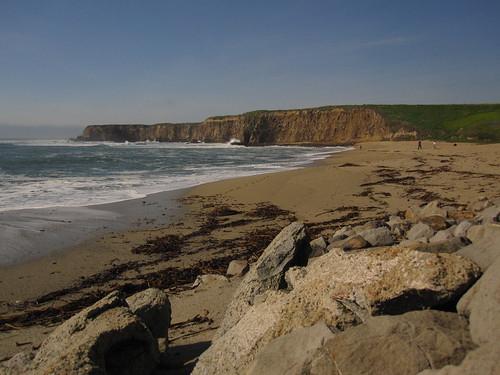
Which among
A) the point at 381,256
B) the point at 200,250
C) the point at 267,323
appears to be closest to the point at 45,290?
the point at 200,250

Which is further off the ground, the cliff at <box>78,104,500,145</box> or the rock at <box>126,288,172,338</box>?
the cliff at <box>78,104,500,145</box>

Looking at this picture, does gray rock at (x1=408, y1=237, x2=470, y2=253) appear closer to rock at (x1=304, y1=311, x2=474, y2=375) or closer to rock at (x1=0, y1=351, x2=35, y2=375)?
rock at (x1=304, y1=311, x2=474, y2=375)

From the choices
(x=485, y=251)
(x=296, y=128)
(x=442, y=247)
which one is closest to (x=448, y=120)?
(x=296, y=128)

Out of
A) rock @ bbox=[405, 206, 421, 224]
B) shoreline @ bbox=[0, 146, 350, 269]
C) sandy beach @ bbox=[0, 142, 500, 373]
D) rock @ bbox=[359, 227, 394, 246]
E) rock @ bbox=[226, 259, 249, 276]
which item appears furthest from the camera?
shoreline @ bbox=[0, 146, 350, 269]

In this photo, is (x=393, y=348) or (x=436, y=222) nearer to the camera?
(x=393, y=348)

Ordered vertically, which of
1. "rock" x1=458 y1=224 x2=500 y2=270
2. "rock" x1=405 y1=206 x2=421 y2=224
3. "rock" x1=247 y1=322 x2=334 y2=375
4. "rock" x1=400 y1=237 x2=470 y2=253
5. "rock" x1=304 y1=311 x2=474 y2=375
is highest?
"rock" x1=458 y1=224 x2=500 y2=270

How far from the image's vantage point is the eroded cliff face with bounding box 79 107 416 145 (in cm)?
7762

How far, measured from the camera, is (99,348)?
10.2 ft

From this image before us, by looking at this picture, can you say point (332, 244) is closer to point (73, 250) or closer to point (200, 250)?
point (200, 250)

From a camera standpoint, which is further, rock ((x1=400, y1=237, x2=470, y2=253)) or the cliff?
the cliff

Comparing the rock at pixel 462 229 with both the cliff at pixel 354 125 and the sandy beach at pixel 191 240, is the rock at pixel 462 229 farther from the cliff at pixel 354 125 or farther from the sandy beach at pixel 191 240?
the cliff at pixel 354 125

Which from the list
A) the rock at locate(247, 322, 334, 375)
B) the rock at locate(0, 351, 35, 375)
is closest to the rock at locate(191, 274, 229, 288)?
the rock at locate(0, 351, 35, 375)

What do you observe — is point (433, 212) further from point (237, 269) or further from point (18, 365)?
point (18, 365)

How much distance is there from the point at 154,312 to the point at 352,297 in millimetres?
2039
